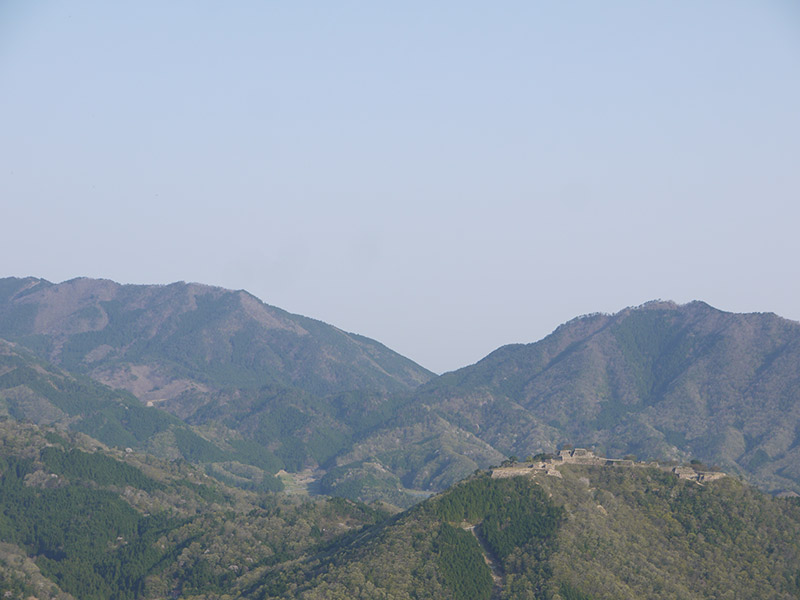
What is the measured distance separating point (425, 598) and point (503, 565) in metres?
Answer: 15.7

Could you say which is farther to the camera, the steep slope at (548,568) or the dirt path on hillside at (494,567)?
the dirt path on hillside at (494,567)

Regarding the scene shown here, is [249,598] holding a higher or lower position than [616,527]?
lower

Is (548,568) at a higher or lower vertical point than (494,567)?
higher

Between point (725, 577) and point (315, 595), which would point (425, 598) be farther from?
point (725, 577)

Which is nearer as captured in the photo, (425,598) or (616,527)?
(425,598)

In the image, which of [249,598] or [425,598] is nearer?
[425,598]

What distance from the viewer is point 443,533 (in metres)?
200

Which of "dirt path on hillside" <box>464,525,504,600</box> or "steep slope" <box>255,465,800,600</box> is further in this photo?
"dirt path on hillside" <box>464,525,504,600</box>

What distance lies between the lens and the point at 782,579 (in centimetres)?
19400

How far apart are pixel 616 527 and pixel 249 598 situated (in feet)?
224

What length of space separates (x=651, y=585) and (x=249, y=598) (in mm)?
71875

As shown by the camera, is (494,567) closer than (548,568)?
No

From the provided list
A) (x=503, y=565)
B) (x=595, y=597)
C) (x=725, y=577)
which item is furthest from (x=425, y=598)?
(x=725, y=577)

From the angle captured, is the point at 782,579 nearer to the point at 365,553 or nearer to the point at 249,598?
the point at 365,553
